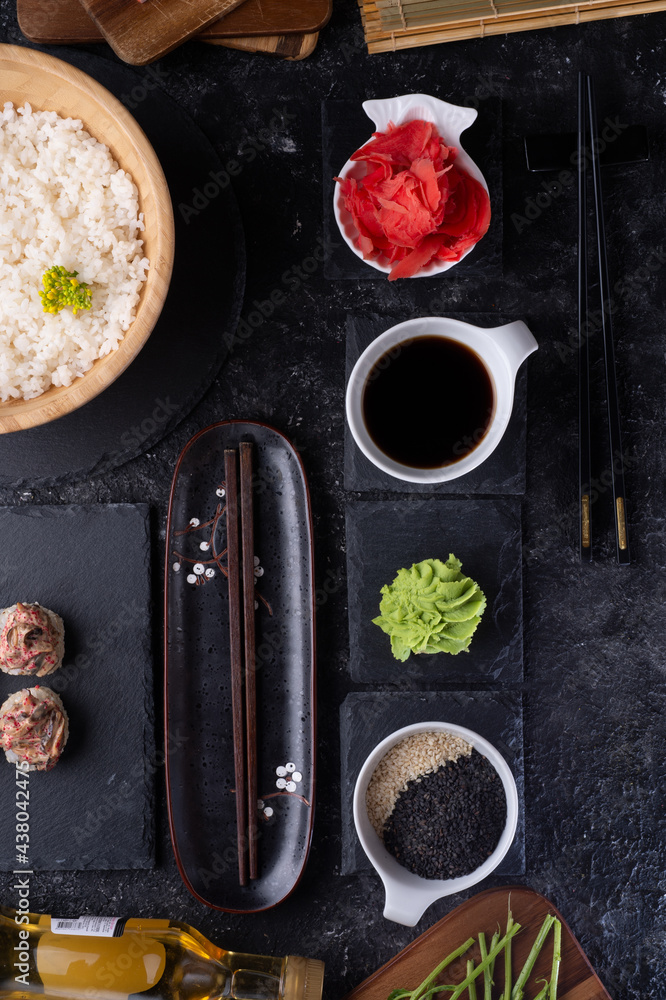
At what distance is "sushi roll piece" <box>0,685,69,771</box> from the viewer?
1.53 metres

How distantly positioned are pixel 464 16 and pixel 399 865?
1766 mm

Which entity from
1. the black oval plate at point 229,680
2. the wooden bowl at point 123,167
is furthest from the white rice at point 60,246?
the black oval plate at point 229,680

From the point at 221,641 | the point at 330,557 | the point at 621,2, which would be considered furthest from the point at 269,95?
the point at 221,641

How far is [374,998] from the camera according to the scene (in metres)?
1.56

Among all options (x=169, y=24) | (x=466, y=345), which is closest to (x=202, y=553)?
(x=466, y=345)

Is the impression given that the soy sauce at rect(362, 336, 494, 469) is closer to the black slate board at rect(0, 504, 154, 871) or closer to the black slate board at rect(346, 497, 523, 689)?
the black slate board at rect(346, 497, 523, 689)

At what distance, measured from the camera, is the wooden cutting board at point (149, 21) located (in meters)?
1.47

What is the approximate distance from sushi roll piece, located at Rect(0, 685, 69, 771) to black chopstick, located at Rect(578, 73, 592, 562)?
118cm

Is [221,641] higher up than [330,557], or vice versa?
[330,557]

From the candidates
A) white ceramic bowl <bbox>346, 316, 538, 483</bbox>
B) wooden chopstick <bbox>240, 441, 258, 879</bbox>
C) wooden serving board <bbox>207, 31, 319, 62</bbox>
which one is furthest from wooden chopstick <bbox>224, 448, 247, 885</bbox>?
wooden serving board <bbox>207, 31, 319, 62</bbox>

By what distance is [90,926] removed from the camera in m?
1.48

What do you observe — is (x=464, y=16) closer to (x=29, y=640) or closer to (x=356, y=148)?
(x=356, y=148)

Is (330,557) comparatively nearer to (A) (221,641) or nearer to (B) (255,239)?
(A) (221,641)

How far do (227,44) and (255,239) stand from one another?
0.40m
